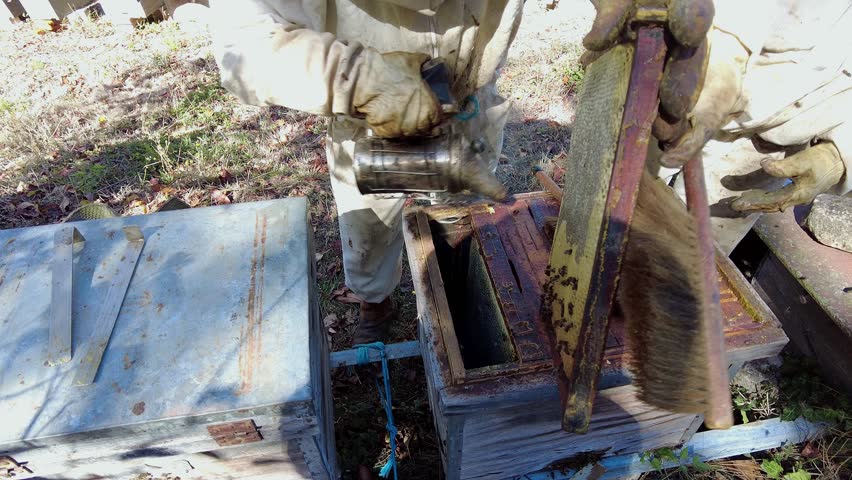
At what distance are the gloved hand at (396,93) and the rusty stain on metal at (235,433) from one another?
120cm

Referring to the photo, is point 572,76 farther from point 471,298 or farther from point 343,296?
point 471,298

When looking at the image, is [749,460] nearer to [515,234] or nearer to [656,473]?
[656,473]

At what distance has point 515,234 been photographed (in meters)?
2.31

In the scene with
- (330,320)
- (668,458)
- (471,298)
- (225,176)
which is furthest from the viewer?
(225,176)

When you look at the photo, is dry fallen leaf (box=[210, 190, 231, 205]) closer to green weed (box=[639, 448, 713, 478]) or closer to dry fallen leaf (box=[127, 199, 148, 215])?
dry fallen leaf (box=[127, 199, 148, 215])

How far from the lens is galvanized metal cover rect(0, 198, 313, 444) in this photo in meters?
1.49

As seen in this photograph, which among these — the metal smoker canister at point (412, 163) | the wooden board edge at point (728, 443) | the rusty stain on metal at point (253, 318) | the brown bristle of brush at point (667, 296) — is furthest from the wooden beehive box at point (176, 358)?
the wooden board edge at point (728, 443)

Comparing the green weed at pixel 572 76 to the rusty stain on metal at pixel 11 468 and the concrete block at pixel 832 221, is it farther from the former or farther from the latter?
the rusty stain on metal at pixel 11 468

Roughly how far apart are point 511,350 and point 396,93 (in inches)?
43.1

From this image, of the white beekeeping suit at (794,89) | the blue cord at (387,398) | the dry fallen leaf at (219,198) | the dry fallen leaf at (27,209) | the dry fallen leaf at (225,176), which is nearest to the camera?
the white beekeeping suit at (794,89)

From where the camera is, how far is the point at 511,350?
1.90 meters

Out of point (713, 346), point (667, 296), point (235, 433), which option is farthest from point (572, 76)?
point (235, 433)

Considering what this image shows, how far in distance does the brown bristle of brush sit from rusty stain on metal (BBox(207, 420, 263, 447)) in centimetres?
125

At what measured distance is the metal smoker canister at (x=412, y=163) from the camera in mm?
→ 1945
